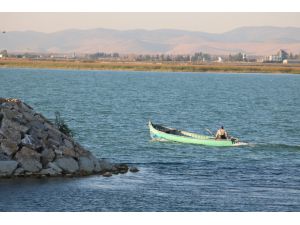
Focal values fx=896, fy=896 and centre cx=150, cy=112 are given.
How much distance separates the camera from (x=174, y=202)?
38.2 metres

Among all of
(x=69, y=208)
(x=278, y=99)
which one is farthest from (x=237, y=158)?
(x=278, y=99)

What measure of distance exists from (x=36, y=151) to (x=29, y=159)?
656 mm

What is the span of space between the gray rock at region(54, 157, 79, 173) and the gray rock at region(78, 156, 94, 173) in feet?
0.92

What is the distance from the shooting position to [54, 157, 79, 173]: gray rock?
144 feet

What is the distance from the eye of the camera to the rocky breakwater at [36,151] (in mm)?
42969

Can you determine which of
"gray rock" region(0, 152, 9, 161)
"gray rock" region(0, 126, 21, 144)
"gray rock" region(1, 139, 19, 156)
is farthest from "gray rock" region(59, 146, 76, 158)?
"gray rock" region(0, 152, 9, 161)

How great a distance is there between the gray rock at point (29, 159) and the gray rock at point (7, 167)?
1.67 ft

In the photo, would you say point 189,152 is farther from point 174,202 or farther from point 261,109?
point 261,109

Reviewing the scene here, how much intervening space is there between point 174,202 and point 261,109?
6359 centimetres

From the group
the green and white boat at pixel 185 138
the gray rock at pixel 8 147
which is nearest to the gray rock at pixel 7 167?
the gray rock at pixel 8 147

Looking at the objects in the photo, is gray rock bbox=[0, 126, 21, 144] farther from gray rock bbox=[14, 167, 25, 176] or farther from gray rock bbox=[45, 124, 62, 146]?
gray rock bbox=[45, 124, 62, 146]

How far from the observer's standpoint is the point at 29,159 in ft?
142

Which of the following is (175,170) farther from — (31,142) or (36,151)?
(31,142)

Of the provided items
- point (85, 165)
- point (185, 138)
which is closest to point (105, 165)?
point (85, 165)
